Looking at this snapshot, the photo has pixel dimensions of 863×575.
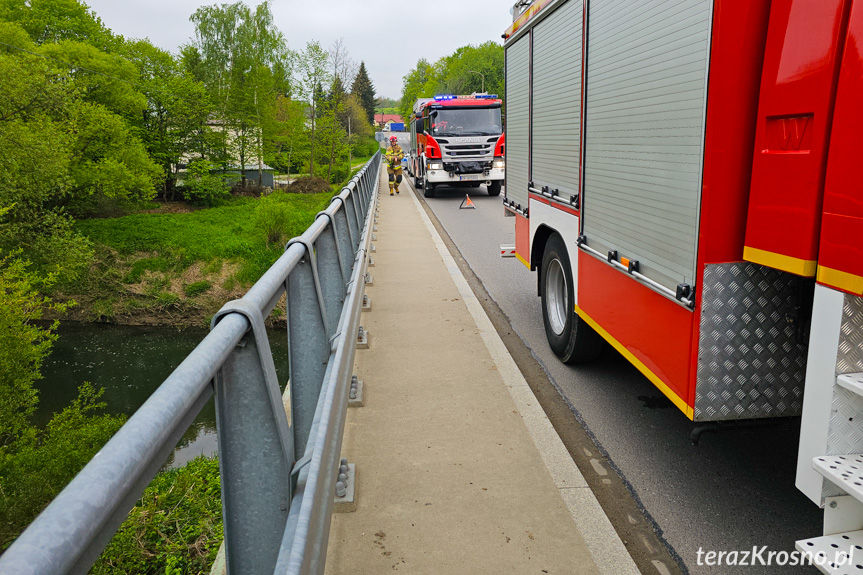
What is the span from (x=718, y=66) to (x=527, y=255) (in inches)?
176

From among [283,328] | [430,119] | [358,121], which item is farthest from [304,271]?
[358,121]

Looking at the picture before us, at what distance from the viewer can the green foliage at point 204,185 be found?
143ft

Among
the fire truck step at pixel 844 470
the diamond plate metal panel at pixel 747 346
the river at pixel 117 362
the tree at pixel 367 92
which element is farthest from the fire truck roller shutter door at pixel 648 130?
the tree at pixel 367 92

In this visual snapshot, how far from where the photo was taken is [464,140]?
23781 millimetres

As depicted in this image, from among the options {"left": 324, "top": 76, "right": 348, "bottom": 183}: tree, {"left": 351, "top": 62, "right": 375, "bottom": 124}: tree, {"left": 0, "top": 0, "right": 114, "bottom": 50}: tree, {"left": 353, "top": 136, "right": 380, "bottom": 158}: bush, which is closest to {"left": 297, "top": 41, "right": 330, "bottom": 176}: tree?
{"left": 324, "top": 76, "right": 348, "bottom": 183}: tree

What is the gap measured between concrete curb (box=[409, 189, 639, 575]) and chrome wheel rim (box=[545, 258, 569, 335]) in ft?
1.76

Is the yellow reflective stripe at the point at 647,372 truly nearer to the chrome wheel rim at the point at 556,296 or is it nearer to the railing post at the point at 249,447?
the chrome wheel rim at the point at 556,296

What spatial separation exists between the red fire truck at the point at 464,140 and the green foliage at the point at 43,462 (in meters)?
13.0

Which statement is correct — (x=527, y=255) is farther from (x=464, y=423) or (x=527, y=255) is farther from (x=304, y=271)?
(x=304, y=271)

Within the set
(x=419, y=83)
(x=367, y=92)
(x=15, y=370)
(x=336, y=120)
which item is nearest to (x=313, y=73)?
(x=336, y=120)

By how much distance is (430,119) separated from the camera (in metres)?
23.7

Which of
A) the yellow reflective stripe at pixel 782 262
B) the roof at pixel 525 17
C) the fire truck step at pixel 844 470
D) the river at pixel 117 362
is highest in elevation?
the roof at pixel 525 17

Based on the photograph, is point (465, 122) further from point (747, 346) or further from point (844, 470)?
point (844, 470)

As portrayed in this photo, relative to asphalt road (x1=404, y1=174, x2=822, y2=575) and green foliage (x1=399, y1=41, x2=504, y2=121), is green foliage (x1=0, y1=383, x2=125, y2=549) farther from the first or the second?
green foliage (x1=399, y1=41, x2=504, y2=121)
